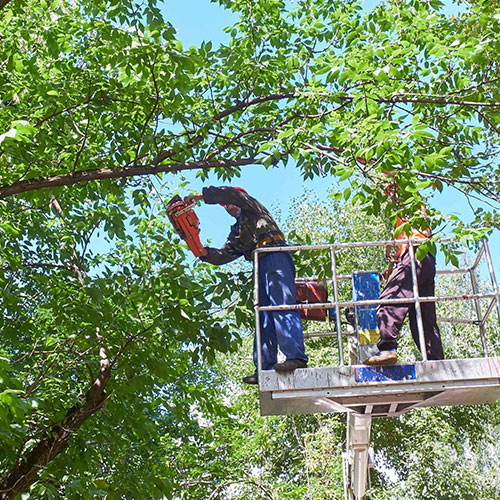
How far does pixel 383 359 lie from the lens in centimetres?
564

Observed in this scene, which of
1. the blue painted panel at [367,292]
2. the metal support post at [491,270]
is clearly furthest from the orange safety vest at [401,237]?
the metal support post at [491,270]

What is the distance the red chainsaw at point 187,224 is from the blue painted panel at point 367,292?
1842 millimetres

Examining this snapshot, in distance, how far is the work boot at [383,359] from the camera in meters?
5.65

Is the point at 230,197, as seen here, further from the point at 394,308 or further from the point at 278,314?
the point at 394,308

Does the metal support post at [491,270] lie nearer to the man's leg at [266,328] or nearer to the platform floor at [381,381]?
the platform floor at [381,381]

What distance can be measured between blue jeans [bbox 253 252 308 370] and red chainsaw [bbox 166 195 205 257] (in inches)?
40.3

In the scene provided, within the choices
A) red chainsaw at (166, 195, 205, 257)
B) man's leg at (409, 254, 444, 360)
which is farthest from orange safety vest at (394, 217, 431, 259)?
red chainsaw at (166, 195, 205, 257)

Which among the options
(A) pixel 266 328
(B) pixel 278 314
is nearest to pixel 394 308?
(B) pixel 278 314

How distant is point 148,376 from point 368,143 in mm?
3653

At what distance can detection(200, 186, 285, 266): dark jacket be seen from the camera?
676cm

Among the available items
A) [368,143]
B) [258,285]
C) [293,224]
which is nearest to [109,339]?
[258,285]

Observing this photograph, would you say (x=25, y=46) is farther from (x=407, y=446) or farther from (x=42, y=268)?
(x=407, y=446)

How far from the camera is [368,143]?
18.7 ft

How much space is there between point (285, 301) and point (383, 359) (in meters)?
1.05
